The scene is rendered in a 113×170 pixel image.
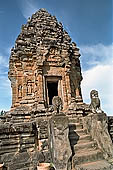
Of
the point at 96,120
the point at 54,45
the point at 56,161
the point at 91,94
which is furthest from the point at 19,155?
the point at 54,45

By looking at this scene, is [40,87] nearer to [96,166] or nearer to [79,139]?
[79,139]

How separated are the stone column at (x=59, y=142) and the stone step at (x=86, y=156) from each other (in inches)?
12.9

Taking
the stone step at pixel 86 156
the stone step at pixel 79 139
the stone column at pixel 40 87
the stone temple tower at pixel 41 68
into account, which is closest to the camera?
the stone step at pixel 86 156

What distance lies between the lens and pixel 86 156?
191 inches

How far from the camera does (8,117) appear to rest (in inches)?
303

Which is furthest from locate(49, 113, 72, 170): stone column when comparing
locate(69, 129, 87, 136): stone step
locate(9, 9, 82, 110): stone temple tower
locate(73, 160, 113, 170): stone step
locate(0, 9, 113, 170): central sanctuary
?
locate(9, 9, 82, 110): stone temple tower

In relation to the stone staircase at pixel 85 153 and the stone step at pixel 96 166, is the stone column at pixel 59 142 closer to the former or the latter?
the stone staircase at pixel 85 153

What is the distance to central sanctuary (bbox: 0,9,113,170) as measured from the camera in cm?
471

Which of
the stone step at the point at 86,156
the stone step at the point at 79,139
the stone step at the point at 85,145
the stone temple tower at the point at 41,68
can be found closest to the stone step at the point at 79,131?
the stone step at the point at 79,139

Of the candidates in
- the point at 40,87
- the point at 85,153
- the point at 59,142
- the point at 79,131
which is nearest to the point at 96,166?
the point at 85,153

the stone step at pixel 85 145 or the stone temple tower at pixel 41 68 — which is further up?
the stone temple tower at pixel 41 68

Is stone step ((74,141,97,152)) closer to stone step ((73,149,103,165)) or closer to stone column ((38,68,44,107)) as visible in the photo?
stone step ((73,149,103,165))

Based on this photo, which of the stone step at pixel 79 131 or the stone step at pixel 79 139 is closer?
the stone step at pixel 79 139

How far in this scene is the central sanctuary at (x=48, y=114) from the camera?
4711mm
